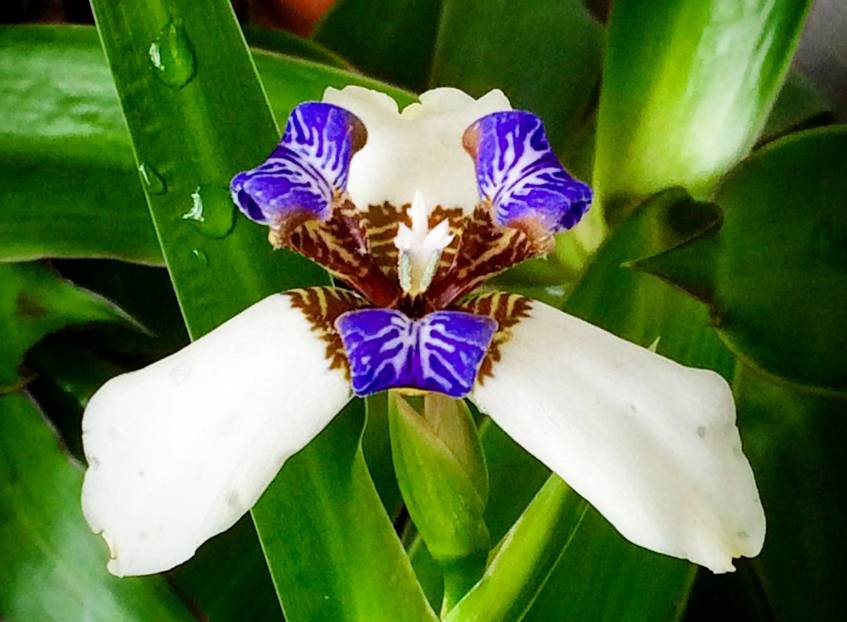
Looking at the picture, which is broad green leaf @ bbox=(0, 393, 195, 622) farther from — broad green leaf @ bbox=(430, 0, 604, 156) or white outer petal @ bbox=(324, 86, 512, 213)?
broad green leaf @ bbox=(430, 0, 604, 156)

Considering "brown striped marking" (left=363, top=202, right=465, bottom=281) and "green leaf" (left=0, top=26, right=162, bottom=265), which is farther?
"green leaf" (left=0, top=26, right=162, bottom=265)

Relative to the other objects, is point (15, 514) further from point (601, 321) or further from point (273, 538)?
point (601, 321)

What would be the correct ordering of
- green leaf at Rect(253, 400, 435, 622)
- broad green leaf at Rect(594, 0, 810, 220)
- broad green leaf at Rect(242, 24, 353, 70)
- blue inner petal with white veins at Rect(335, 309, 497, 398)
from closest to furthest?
blue inner petal with white veins at Rect(335, 309, 497, 398) < green leaf at Rect(253, 400, 435, 622) < broad green leaf at Rect(594, 0, 810, 220) < broad green leaf at Rect(242, 24, 353, 70)

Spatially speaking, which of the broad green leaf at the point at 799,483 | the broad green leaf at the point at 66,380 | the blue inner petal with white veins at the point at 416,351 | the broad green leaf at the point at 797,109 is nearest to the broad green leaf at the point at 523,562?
the blue inner petal with white veins at the point at 416,351

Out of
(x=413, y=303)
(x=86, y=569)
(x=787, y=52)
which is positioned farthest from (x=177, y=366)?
(x=787, y=52)

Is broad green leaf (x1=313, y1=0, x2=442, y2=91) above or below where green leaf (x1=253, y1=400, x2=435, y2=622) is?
above

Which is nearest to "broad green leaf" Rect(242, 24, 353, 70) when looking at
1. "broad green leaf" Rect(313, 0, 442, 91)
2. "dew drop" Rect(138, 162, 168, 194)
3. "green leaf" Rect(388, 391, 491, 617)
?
"broad green leaf" Rect(313, 0, 442, 91)
